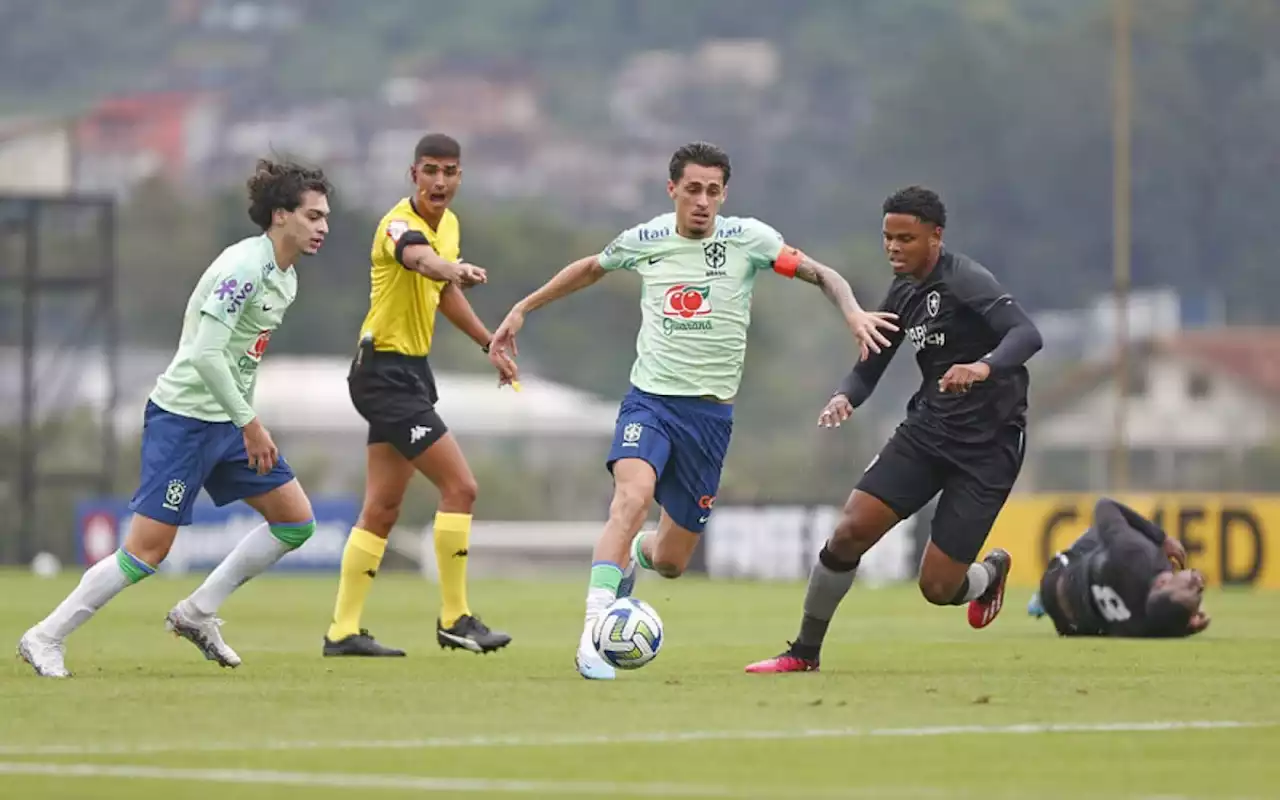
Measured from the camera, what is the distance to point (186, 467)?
13.5 meters

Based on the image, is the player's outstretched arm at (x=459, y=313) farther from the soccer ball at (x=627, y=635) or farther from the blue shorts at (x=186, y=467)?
the soccer ball at (x=627, y=635)

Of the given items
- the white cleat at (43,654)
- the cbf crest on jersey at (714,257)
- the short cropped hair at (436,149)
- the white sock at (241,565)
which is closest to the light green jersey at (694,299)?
the cbf crest on jersey at (714,257)

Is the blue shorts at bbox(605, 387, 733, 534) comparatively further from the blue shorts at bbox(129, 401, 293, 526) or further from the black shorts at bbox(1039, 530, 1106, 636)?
the black shorts at bbox(1039, 530, 1106, 636)

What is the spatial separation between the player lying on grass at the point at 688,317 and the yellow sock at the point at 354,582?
2006 millimetres

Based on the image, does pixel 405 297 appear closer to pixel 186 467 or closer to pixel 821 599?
pixel 186 467

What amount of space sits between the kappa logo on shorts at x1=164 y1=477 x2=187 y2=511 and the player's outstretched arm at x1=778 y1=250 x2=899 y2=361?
3.15m

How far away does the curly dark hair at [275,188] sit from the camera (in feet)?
45.0

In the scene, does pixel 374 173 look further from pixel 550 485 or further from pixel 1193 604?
pixel 1193 604

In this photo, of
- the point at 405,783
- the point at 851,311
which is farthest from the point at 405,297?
the point at 405,783

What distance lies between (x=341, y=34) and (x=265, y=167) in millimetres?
188140

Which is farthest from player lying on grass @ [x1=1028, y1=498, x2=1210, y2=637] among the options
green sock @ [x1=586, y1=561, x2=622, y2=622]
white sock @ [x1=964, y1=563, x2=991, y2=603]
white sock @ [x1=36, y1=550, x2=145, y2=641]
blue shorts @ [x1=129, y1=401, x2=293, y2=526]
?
white sock @ [x1=36, y1=550, x2=145, y2=641]

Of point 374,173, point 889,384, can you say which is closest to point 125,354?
point 889,384

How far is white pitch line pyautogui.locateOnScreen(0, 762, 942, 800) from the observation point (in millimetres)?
8539

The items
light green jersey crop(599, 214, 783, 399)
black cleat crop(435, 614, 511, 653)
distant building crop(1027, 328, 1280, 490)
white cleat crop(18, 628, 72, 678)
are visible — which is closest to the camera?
white cleat crop(18, 628, 72, 678)
